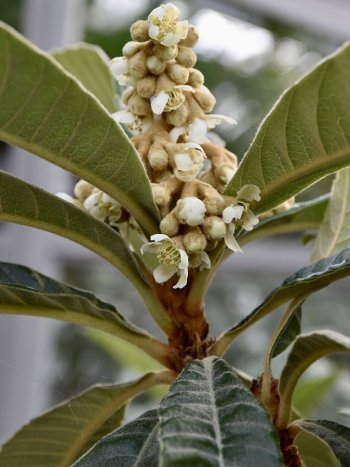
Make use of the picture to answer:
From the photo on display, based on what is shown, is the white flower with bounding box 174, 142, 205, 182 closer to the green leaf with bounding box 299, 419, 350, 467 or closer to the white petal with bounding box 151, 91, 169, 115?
the white petal with bounding box 151, 91, 169, 115

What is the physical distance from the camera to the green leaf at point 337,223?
1.94 feet

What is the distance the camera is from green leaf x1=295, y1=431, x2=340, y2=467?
2.02ft

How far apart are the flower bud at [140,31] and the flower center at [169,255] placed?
131 millimetres

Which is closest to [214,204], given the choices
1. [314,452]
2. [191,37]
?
[191,37]

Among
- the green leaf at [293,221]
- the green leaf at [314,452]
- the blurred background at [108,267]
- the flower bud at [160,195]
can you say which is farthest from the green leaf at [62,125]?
the blurred background at [108,267]

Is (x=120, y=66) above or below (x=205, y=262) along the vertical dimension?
above

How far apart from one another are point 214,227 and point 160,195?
4 cm

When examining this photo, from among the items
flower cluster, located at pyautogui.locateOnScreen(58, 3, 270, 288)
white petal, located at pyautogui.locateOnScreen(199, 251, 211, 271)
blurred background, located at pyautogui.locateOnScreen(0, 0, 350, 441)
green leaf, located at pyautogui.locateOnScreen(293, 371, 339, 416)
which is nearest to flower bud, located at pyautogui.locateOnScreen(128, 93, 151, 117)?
flower cluster, located at pyautogui.locateOnScreen(58, 3, 270, 288)

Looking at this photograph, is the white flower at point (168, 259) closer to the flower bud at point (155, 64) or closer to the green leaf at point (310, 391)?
the flower bud at point (155, 64)

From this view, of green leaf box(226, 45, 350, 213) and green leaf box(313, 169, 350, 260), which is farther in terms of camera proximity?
green leaf box(313, 169, 350, 260)

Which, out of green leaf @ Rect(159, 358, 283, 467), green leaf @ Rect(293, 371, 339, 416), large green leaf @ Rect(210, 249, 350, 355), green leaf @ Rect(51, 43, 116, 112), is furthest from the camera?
green leaf @ Rect(293, 371, 339, 416)

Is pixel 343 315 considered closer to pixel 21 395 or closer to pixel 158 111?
pixel 21 395

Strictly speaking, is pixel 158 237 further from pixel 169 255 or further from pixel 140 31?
pixel 140 31

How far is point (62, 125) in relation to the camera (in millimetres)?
428
